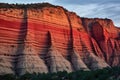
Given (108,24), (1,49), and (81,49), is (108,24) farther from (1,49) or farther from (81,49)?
(1,49)

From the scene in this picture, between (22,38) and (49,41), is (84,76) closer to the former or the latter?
(22,38)

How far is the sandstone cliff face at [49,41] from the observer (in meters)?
79.6

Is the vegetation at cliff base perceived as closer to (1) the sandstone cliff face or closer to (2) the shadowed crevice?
(1) the sandstone cliff face

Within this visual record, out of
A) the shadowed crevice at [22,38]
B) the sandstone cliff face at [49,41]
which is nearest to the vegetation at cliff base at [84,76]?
the sandstone cliff face at [49,41]

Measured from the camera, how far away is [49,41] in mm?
Result: 88000

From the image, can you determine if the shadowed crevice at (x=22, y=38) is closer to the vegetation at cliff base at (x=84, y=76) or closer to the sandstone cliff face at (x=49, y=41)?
the sandstone cliff face at (x=49, y=41)

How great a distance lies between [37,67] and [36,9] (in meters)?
14.6

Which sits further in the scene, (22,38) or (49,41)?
(49,41)

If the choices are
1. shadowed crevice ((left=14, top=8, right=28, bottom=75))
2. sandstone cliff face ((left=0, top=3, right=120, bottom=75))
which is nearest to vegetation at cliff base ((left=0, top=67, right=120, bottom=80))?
sandstone cliff face ((left=0, top=3, right=120, bottom=75))

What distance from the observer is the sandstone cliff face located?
3132 inches

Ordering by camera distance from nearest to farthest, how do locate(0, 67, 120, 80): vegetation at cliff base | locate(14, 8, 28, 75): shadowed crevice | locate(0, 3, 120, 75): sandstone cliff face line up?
locate(0, 67, 120, 80): vegetation at cliff base → locate(0, 3, 120, 75): sandstone cliff face → locate(14, 8, 28, 75): shadowed crevice

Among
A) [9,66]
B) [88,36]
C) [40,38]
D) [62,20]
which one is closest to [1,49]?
[9,66]

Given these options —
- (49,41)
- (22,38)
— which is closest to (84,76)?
(22,38)

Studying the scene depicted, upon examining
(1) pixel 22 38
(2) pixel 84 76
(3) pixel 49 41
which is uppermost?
(1) pixel 22 38
